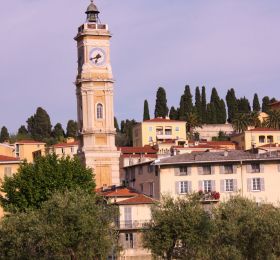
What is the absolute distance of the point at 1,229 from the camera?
7312 centimetres

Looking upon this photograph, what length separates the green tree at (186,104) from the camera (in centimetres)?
18505

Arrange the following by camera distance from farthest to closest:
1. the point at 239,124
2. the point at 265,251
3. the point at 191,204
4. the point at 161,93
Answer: the point at 161,93, the point at 239,124, the point at 191,204, the point at 265,251

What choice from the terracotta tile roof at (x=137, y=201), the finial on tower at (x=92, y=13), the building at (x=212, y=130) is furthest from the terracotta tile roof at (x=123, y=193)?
the building at (x=212, y=130)

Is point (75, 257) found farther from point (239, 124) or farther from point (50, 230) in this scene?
point (239, 124)

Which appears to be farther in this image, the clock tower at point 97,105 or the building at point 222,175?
the clock tower at point 97,105

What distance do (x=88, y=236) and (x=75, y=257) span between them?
1.69 m

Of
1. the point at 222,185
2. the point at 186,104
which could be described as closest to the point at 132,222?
the point at 222,185

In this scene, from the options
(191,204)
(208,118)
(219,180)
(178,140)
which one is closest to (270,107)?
(208,118)

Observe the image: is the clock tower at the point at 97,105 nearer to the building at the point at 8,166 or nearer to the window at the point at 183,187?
the building at the point at 8,166

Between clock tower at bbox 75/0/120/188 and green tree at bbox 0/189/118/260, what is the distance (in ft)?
138

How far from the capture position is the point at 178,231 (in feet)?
233

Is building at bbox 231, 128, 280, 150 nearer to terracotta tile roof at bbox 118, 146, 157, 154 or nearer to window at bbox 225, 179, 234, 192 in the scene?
terracotta tile roof at bbox 118, 146, 157, 154

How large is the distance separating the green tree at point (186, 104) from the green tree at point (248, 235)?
113063 mm

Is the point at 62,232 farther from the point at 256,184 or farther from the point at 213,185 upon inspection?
the point at 256,184
